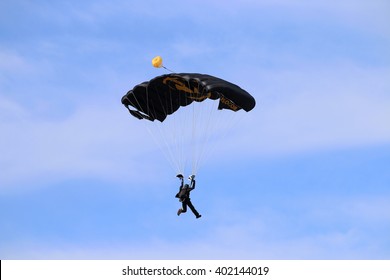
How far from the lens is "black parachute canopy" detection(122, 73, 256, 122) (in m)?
34.6

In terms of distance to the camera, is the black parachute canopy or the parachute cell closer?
the black parachute canopy

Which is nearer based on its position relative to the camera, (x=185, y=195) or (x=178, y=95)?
(x=185, y=195)

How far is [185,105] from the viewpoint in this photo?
38.1 m

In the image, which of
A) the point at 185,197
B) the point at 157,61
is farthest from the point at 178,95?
the point at 185,197

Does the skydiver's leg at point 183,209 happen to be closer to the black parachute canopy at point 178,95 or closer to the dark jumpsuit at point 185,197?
the dark jumpsuit at point 185,197

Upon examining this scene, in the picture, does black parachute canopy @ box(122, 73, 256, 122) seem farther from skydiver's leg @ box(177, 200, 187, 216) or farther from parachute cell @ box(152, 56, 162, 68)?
skydiver's leg @ box(177, 200, 187, 216)

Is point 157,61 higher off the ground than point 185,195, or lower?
higher

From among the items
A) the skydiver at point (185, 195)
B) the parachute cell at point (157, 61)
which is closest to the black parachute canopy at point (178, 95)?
the parachute cell at point (157, 61)

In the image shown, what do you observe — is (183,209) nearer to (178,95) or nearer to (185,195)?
(185,195)

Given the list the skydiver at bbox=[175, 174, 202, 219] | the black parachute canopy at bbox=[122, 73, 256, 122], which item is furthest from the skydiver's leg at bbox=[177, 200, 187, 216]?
the black parachute canopy at bbox=[122, 73, 256, 122]

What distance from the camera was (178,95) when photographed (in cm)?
3778

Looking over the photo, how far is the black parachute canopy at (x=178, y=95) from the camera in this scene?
34.6 metres
